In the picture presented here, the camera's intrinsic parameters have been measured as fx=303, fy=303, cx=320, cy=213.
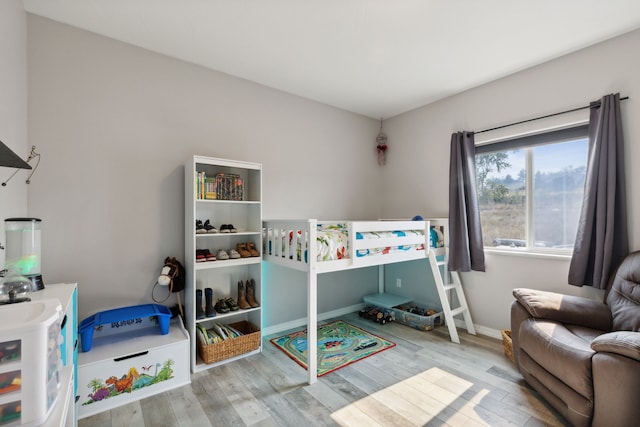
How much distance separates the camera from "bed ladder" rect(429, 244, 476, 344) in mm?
2836

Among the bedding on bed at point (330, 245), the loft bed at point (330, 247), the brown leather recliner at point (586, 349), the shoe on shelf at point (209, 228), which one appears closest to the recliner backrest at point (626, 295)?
the brown leather recliner at point (586, 349)

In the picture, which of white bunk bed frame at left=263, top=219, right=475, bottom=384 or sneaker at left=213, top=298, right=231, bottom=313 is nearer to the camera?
white bunk bed frame at left=263, top=219, right=475, bottom=384

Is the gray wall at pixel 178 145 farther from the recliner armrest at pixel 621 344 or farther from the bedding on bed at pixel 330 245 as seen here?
the recliner armrest at pixel 621 344

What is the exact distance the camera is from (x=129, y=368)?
1.95 m

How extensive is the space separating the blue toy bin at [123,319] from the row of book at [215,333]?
0.98 ft

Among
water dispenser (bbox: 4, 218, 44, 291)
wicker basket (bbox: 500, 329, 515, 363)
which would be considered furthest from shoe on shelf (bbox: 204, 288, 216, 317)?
wicker basket (bbox: 500, 329, 515, 363)

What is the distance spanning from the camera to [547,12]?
76.7 inches

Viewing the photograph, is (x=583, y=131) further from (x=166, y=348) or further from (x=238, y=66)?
(x=166, y=348)

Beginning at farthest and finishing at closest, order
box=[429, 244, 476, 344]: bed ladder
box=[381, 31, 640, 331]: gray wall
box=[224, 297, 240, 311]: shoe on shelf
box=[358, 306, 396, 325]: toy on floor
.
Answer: box=[358, 306, 396, 325]: toy on floor < box=[429, 244, 476, 344]: bed ladder < box=[224, 297, 240, 311]: shoe on shelf < box=[381, 31, 640, 331]: gray wall

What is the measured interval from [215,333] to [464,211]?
2544 mm

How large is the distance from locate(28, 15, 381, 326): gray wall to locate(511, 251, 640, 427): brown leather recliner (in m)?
2.12

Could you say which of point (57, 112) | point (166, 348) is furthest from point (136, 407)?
point (57, 112)

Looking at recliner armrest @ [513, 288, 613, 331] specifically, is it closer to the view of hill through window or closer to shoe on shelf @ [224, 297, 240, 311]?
the view of hill through window

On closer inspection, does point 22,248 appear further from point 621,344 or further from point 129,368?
point 621,344
